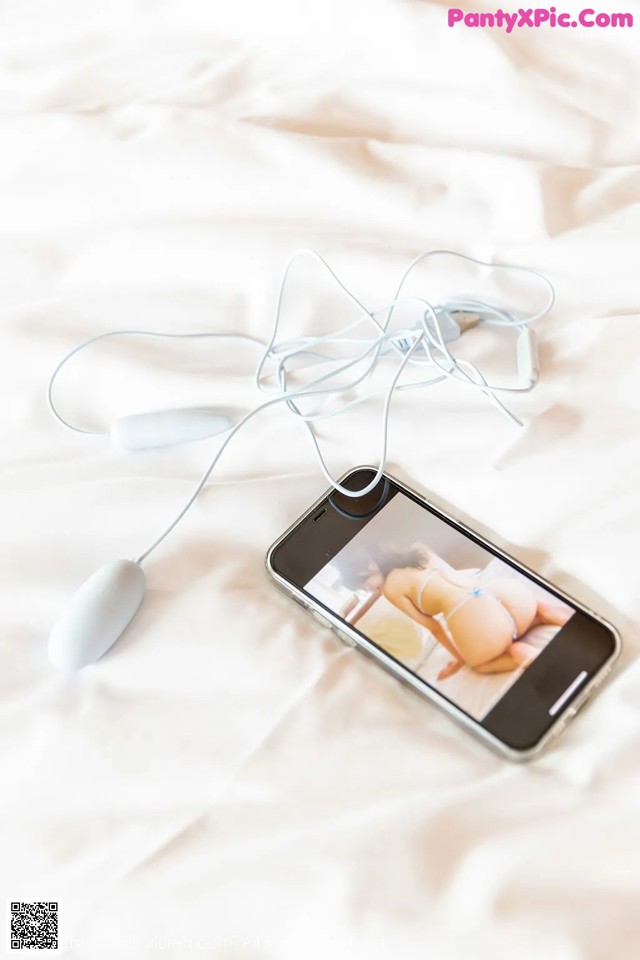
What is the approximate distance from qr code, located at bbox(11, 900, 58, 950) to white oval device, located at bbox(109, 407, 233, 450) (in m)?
0.29

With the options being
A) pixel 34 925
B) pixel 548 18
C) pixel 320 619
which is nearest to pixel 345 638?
pixel 320 619

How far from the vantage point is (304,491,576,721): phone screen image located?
56cm

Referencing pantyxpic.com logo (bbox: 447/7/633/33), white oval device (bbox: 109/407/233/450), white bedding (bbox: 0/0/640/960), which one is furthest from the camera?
pantyxpic.com logo (bbox: 447/7/633/33)

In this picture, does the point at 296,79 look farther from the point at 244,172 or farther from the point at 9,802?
the point at 9,802

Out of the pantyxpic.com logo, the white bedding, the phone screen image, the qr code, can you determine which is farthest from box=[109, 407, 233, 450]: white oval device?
the pantyxpic.com logo

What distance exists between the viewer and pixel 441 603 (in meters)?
0.58

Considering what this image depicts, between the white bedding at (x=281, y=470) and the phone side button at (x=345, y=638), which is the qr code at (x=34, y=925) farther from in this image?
the phone side button at (x=345, y=638)

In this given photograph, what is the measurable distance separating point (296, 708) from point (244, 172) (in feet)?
1.33

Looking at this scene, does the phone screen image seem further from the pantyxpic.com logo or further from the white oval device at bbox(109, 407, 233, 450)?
the pantyxpic.com logo

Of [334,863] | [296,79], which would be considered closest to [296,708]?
[334,863]

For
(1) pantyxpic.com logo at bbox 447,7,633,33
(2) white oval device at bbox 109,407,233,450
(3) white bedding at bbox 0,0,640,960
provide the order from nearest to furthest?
1. (3) white bedding at bbox 0,0,640,960
2. (2) white oval device at bbox 109,407,233,450
3. (1) pantyxpic.com logo at bbox 447,7,633,33

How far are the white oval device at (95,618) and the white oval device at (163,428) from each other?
98 millimetres

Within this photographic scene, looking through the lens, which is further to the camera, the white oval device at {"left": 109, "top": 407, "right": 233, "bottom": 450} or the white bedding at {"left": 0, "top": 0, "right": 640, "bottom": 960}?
the white oval device at {"left": 109, "top": 407, "right": 233, "bottom": 450}

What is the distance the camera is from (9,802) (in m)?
0.53
